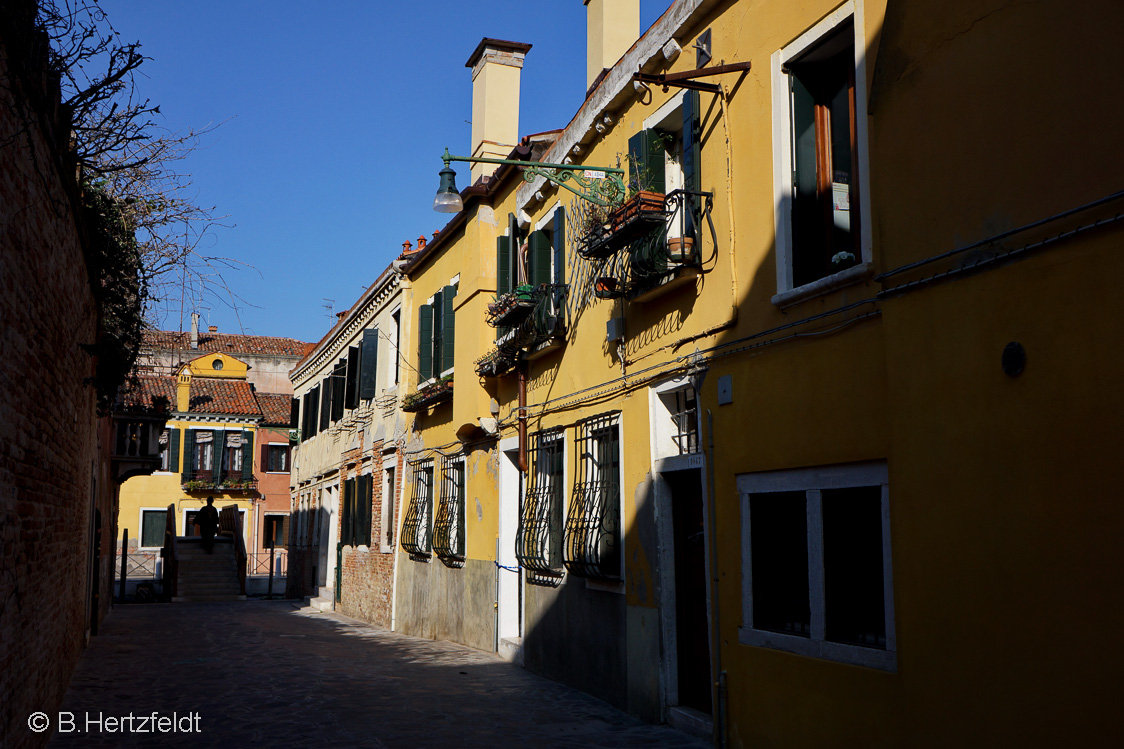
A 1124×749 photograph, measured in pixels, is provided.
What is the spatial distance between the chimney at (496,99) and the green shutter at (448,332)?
1.86m

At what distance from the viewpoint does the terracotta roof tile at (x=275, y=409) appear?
42219 mm

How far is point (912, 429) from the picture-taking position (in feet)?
17.2

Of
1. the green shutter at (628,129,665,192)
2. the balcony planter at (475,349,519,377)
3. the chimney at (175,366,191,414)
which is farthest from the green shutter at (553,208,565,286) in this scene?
the chimney at (175,366,191,414)

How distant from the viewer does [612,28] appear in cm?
1053

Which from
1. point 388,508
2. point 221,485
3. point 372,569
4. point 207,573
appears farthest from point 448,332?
point 221,485

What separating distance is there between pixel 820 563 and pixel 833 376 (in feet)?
4.00

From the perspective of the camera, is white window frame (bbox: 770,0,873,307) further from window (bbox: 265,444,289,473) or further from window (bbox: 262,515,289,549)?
window (bbox: 265,444,289,473)

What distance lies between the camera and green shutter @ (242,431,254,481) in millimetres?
41219

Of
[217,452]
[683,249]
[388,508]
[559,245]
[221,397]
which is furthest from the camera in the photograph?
[221,397]

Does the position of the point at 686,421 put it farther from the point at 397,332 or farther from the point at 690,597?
the point at 397,332

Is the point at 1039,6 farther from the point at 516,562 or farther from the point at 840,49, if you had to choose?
the point at 516,562

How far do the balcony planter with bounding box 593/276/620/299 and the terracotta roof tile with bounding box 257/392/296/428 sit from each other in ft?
112

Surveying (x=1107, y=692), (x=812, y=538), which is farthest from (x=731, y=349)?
(x=1107, y=692)

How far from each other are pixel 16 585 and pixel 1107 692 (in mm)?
5253
